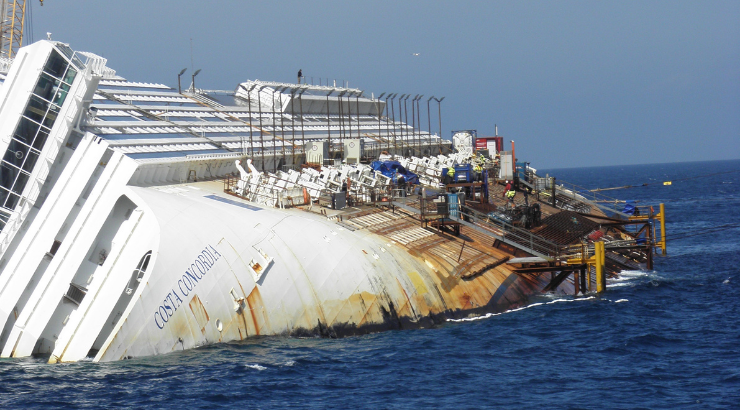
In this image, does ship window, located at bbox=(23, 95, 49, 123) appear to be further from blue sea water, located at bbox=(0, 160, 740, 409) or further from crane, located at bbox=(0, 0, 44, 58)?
crane, located at bbox=(0, 0, 44, 58)

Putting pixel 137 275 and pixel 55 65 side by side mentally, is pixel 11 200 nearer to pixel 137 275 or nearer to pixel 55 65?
pixel 55 65

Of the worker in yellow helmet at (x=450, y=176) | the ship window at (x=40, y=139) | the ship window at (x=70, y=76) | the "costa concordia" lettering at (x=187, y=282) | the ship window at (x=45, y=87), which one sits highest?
the ship window at (x=70, y=76)

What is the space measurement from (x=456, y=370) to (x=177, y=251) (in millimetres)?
12886

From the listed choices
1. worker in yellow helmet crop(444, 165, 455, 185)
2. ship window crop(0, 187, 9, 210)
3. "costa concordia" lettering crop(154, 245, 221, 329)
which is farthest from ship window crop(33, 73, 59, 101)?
worker in yellow helmet crop(444, 165, 455, 185)

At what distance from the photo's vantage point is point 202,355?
33.2 metres

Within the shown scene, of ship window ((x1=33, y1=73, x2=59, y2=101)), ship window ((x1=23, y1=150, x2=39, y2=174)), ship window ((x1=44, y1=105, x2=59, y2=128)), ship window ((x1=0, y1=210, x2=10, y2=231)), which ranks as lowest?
ship window ((x1=0, y1=210, x2=10, y2=231))

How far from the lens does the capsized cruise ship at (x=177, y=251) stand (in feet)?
111

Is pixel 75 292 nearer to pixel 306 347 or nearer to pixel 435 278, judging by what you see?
pixel 306 347

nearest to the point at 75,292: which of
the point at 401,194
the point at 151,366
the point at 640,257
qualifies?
the point at 151,366

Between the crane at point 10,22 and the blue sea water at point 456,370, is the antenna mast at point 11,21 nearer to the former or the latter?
the crane at point 10,22

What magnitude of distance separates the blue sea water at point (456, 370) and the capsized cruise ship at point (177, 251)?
127 centimetres

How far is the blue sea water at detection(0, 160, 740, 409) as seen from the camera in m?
28.1

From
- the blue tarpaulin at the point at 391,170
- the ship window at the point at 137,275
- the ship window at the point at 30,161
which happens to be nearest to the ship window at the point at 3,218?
the ship window at the point at 30,161

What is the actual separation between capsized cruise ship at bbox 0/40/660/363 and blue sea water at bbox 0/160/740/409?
4.17 feet
